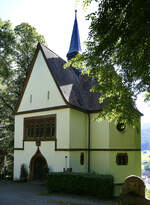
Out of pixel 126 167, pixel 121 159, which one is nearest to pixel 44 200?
pixel 121 159

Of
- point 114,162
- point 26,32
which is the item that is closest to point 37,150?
point 114,162

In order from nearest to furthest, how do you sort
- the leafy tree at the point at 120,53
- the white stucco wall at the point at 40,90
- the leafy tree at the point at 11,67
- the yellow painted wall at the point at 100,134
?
the leafy tree at the point at 120,53
the yellow painted wall at the point at 100,134
the white stucco wall at the point at 40,90
the leafy tree at the point at 11,67

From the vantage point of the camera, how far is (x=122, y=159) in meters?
18.7

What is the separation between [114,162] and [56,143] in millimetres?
5162

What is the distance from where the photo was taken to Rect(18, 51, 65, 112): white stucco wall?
18547mm

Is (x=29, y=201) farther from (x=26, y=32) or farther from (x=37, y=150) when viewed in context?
(x=26, y=32)

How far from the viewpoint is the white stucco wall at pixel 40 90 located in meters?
18.5

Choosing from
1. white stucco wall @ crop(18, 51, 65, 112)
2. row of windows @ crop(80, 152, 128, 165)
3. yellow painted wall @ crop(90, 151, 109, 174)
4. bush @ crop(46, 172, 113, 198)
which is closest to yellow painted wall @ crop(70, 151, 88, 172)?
row of windows @ crop(80, 152, 128, 165)

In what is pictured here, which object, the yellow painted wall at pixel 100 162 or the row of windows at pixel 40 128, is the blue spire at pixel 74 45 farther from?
the yellow painted wall at pixel 100 162

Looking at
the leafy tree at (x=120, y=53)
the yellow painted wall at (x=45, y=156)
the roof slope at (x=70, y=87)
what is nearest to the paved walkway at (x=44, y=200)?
the yellow painted wall at (x=45, y=156)

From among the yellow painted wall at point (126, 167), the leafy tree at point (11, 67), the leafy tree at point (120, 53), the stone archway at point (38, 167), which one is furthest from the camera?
the leafy tree at point (11, 67)

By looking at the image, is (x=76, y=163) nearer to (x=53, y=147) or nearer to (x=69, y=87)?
(x=53, y=147)

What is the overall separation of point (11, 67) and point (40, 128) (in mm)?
10741

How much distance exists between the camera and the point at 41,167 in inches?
752
